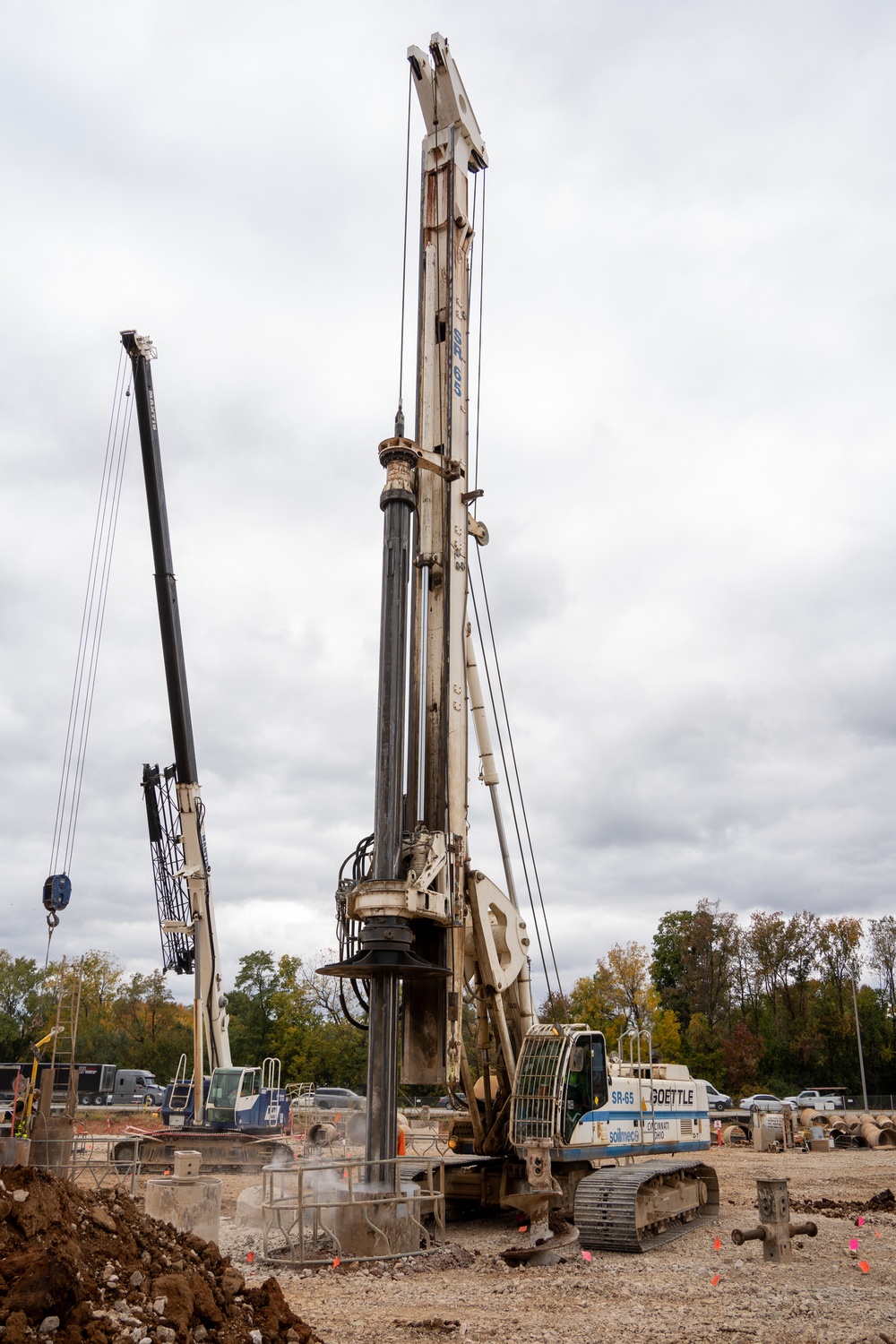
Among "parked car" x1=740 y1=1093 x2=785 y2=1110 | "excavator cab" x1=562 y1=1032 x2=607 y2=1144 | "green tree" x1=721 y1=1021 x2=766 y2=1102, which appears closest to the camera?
"excavator cab" x1=562 y1=1032 x2=607 y2=1144

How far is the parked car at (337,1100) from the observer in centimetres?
3897

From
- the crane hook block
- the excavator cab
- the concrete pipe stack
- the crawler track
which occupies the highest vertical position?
the crane hook block

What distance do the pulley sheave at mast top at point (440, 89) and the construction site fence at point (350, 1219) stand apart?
45.1 feet

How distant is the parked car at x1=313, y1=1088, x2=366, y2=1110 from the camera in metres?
39.0

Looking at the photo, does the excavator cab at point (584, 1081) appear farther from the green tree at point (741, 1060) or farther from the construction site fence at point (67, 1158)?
the green tree at point (741, 1060)

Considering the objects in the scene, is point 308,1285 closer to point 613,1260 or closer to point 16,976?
point 613,1260

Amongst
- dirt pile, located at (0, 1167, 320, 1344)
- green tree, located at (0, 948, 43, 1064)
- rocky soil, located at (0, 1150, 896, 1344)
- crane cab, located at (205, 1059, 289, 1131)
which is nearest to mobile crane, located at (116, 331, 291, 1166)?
crane cab, located at (205, 1059, 289, 1131)

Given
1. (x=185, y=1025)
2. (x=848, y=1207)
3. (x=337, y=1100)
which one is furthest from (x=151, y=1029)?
(x=848, y=1207)

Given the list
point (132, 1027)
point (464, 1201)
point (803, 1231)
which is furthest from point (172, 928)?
point (132, 1027)

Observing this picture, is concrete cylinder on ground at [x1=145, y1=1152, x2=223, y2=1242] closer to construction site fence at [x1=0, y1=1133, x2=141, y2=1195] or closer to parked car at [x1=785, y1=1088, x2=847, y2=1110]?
construction site fence at [x1=0, y1=1133, x2=141, y2=1195]

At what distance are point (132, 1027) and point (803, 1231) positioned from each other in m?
66.9

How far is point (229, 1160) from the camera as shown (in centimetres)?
1934

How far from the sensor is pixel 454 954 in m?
12.9

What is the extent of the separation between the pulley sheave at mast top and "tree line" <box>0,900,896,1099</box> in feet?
146
